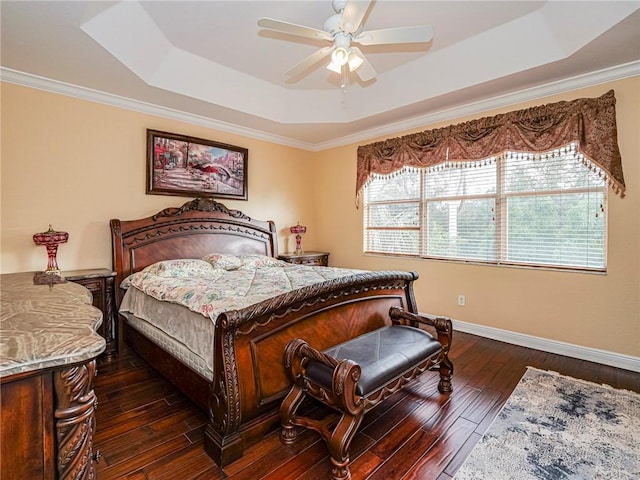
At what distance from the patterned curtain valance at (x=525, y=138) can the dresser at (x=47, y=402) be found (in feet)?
13.1

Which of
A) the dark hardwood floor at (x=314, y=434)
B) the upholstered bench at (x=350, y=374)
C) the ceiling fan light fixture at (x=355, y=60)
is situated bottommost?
the dark hardwood floor at (x=314, y=434)

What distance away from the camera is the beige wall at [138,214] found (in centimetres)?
293

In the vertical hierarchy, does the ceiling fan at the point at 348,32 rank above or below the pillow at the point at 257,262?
above

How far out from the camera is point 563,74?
309cm

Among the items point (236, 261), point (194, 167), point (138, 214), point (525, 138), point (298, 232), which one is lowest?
point (236, 261)

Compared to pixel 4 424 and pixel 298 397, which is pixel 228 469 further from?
pixel 4 424

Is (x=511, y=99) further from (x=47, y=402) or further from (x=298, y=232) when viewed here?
(x=47, y=402)

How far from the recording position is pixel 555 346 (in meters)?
3.28

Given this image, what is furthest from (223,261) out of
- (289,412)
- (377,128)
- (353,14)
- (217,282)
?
(377,128)

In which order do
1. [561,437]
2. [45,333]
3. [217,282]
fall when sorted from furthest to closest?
[217,282] → [561,437] → [45,333]

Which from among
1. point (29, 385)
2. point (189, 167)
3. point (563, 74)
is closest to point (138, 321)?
point (189, 167)

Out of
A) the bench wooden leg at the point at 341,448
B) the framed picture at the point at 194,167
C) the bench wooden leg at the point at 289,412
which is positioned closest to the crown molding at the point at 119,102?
the framed picture at the point at 194,167

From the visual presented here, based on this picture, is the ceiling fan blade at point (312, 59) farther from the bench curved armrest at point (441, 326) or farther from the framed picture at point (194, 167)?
the bench curved armrest at point (441, 326)

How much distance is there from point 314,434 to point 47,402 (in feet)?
5.24
